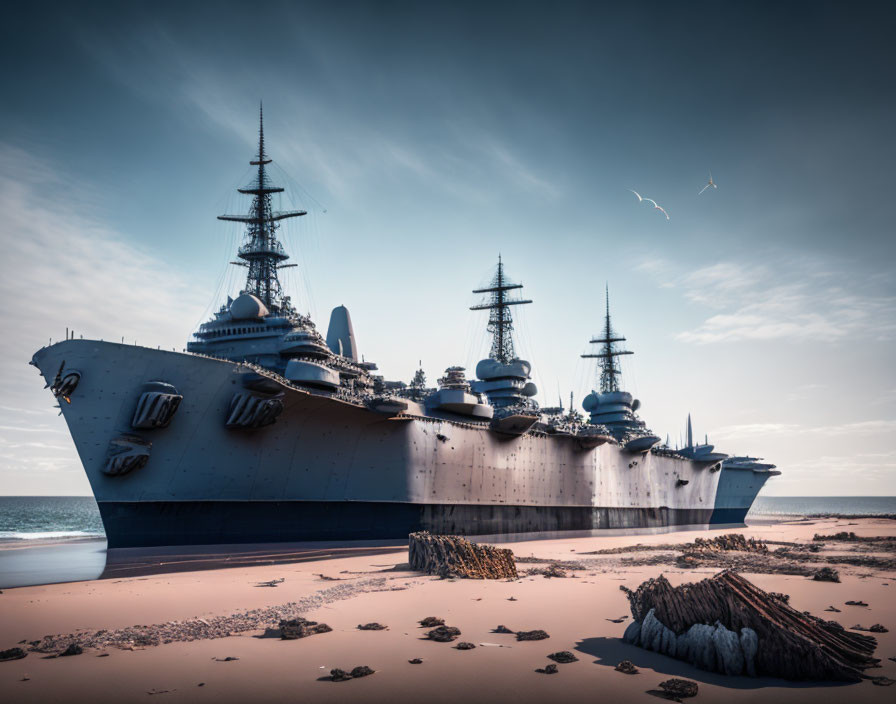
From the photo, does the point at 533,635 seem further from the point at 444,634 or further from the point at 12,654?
the point at 12,654

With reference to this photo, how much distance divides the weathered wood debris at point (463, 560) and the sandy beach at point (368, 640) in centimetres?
57

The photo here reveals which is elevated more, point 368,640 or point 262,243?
point 262,243

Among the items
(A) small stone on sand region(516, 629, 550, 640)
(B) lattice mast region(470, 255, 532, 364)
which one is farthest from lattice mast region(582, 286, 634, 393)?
(A) small stone on sand region(516, 629, 550, 640)

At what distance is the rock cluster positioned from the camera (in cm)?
838

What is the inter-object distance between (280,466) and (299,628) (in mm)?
15270

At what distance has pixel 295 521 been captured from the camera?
23.6 m

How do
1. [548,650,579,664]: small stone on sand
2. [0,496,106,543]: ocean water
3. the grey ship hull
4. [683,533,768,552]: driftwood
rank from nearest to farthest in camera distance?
[548,650,579,664]: small stone on sand
the grey ship hull
[683,533,768,552]: driftwood
[0,496,106,543]: ocean water

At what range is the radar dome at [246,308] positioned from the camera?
27422mm

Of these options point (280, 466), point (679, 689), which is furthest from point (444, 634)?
point (280, 466)

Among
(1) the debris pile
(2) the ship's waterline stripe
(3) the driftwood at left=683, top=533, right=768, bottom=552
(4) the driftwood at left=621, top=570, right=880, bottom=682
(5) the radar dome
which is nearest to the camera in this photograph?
(4) the driftwood at left=621, top=570, right=880, bottom=682

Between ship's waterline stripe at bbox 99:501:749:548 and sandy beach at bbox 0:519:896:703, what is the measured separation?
604 cm

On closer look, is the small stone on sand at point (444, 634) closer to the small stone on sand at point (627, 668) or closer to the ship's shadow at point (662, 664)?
the ship's shadow at point (662, 664)

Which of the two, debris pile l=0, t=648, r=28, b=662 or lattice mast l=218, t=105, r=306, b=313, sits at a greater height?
lattice mast l=218, t=105, r=306, b=313

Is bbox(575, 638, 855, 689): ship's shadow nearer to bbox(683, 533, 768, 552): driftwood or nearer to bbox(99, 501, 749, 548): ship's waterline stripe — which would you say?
bbox(683, 533, 768, 552): driftwood
